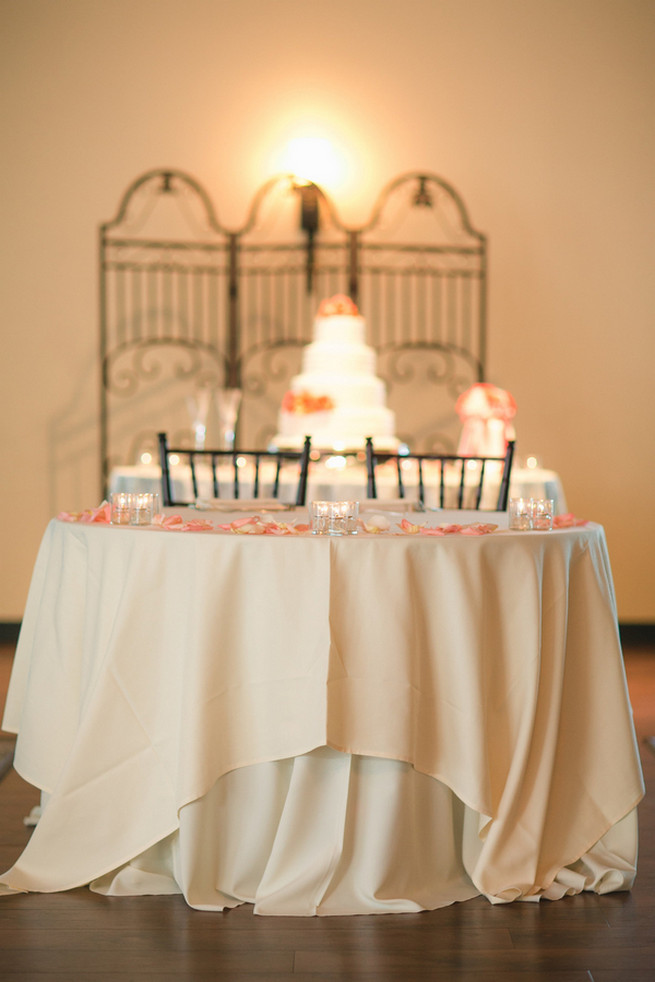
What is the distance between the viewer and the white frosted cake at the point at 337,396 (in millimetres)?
4117

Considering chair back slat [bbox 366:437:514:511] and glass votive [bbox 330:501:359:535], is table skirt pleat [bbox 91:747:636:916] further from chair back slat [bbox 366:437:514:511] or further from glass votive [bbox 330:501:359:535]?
chair back slat [bbox 366:437:514:511]

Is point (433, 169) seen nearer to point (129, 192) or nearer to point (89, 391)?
point (129, 192)

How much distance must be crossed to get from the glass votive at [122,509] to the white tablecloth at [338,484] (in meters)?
1.53

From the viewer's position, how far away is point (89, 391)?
5074mm

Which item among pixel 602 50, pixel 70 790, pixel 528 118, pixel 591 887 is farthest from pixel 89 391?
pixel 591 887

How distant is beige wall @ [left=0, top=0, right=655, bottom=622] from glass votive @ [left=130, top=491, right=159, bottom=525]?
309cm

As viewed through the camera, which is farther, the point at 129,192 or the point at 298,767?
the point at 129,192

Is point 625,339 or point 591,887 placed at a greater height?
point 625,339

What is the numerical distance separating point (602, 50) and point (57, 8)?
8.94 ft

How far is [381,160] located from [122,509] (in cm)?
361

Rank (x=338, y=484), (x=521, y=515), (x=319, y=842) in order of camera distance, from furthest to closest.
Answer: (x=338, y=484)
(x=521, y=515)
(x=319, y=842)

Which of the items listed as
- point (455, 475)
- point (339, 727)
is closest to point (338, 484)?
point (455, 475)

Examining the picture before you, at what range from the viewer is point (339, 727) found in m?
1.79

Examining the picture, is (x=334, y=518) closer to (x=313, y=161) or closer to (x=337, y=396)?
(x=337, y=396)
